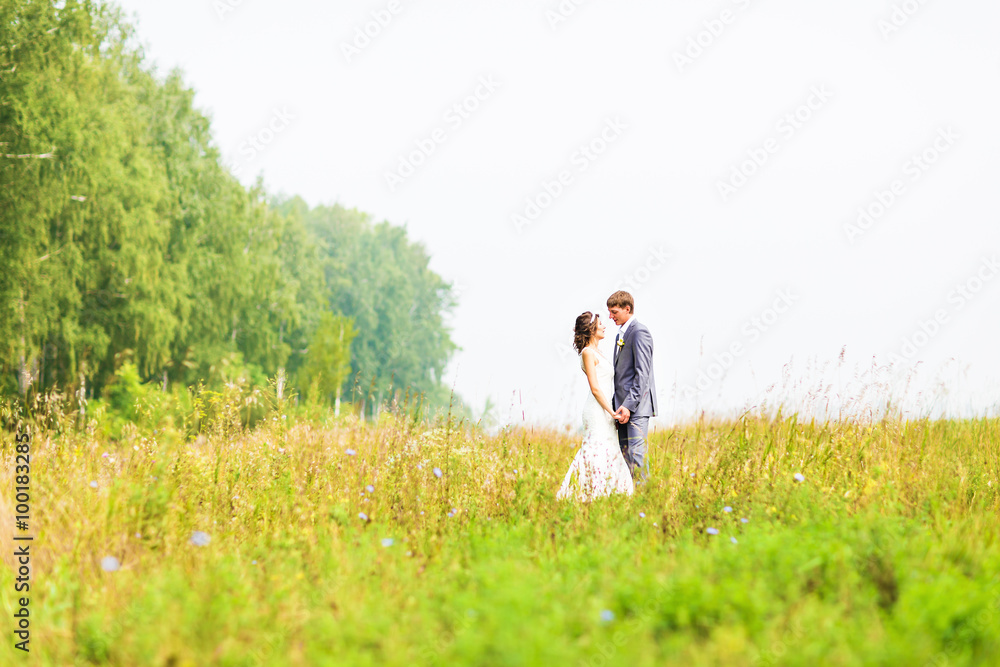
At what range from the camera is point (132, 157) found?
68.2 ft

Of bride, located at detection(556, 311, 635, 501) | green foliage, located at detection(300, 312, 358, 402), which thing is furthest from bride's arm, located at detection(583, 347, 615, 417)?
green foliage, located at detection(300, 312, 358, 402)

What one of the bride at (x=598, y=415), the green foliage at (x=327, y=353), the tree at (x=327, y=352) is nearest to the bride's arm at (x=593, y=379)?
the bride at (x=598, y=415)

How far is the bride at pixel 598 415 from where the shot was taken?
636 cm

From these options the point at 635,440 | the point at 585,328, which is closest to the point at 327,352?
the point at 585,328

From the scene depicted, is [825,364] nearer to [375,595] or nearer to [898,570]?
[898,570]

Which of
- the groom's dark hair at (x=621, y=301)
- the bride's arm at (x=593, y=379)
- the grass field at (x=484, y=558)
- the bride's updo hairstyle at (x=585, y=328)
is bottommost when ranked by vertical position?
the grass field at (x=484, y=558)

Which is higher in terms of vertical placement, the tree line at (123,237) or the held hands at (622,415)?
the tree line at (123,237)

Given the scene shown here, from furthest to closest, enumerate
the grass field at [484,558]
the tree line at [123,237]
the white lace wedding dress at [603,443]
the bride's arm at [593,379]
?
the tree line at [123,237] → the bride's arm at [593,379] → the white lace wedding dress at [603,443] → the grass field at [484,558]

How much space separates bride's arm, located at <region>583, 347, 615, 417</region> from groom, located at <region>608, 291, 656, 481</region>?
0.38 ft

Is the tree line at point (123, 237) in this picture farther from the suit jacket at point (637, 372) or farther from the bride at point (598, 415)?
the suit jacket at point (637, 372)

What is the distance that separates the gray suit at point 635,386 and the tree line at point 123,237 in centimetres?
430

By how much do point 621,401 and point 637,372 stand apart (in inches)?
14.5

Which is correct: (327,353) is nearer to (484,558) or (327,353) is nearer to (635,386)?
(635,386)

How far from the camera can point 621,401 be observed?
6.61m
